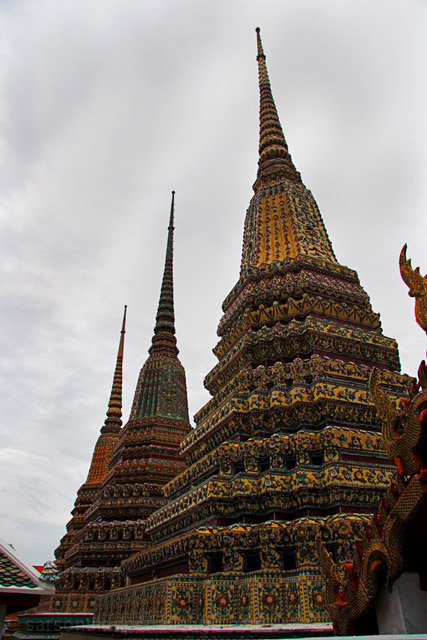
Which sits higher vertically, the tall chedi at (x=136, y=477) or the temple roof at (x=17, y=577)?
the tall chedi at (x=136, y=477)

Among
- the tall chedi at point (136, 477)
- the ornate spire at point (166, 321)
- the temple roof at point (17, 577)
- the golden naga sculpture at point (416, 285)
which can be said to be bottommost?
the temple roof at point (17, 577)

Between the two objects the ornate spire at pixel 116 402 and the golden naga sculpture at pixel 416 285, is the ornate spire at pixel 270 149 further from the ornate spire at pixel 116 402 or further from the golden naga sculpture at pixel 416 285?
the ornate spire at pixel 116 402

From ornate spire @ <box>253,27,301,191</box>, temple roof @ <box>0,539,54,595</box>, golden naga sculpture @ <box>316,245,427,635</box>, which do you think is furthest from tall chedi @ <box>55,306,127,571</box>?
golden naga sculpture @ <box>316,245,427,635</box>

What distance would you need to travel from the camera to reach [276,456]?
8547 mm

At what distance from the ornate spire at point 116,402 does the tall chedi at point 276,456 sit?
60.4 feet

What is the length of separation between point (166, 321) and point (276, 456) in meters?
14.9

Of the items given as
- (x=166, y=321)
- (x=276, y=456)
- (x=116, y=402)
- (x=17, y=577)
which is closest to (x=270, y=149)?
(x=166, y=321)

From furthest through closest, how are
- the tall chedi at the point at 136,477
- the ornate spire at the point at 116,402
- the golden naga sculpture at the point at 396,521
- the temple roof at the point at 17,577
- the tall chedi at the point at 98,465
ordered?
the ornate spire at the point at 116,402 < the tall chedi at the point at 98,465 < the tall chedi at the point at 136,477 < the temple roof at the point at 17,577 < the golden naga sculpture at the point at 396,521

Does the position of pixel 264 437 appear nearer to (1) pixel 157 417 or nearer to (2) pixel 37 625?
(1) pixel 157 417

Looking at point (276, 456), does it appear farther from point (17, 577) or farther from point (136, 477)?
point (136, 477)

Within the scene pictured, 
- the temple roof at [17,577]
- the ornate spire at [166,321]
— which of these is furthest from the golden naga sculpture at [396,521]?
the ornate spire at [166,321]

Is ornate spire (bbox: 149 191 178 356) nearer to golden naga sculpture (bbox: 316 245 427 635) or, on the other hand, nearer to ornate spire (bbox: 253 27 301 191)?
ornate spire (bbox: 253 27 301 191)

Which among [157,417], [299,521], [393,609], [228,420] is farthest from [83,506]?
[393,609]

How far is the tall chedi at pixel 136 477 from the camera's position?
15969mm
